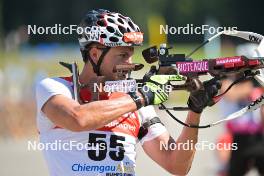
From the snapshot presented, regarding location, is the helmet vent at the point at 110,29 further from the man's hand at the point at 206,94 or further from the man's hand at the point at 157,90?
the man's hand at the point at 206,94

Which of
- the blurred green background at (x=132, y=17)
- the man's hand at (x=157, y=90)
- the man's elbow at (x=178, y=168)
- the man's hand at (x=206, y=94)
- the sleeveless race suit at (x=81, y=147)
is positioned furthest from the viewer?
the blurred green background at (x=132, y=17)

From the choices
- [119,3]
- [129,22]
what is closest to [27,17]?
[119,3]

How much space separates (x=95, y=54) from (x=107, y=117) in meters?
0.64

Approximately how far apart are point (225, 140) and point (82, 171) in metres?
5.94

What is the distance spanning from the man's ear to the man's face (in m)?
0.07

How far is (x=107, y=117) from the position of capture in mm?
4797

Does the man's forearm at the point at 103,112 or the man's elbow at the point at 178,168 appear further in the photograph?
the man's elbow at the point at 178,168

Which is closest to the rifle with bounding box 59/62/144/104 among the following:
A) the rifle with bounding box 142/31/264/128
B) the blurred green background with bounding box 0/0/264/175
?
the rifle with bounding box 142/31/264/128

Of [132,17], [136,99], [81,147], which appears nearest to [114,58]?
[136,99]

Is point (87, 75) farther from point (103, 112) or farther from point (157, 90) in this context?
point (157, 90)

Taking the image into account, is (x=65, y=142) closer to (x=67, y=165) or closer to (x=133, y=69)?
(x=67, y=165)

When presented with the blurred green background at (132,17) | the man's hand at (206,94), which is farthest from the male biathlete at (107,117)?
the blurred green background at (132,17)

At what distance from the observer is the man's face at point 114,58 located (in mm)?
5113

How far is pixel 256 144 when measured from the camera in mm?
10438
